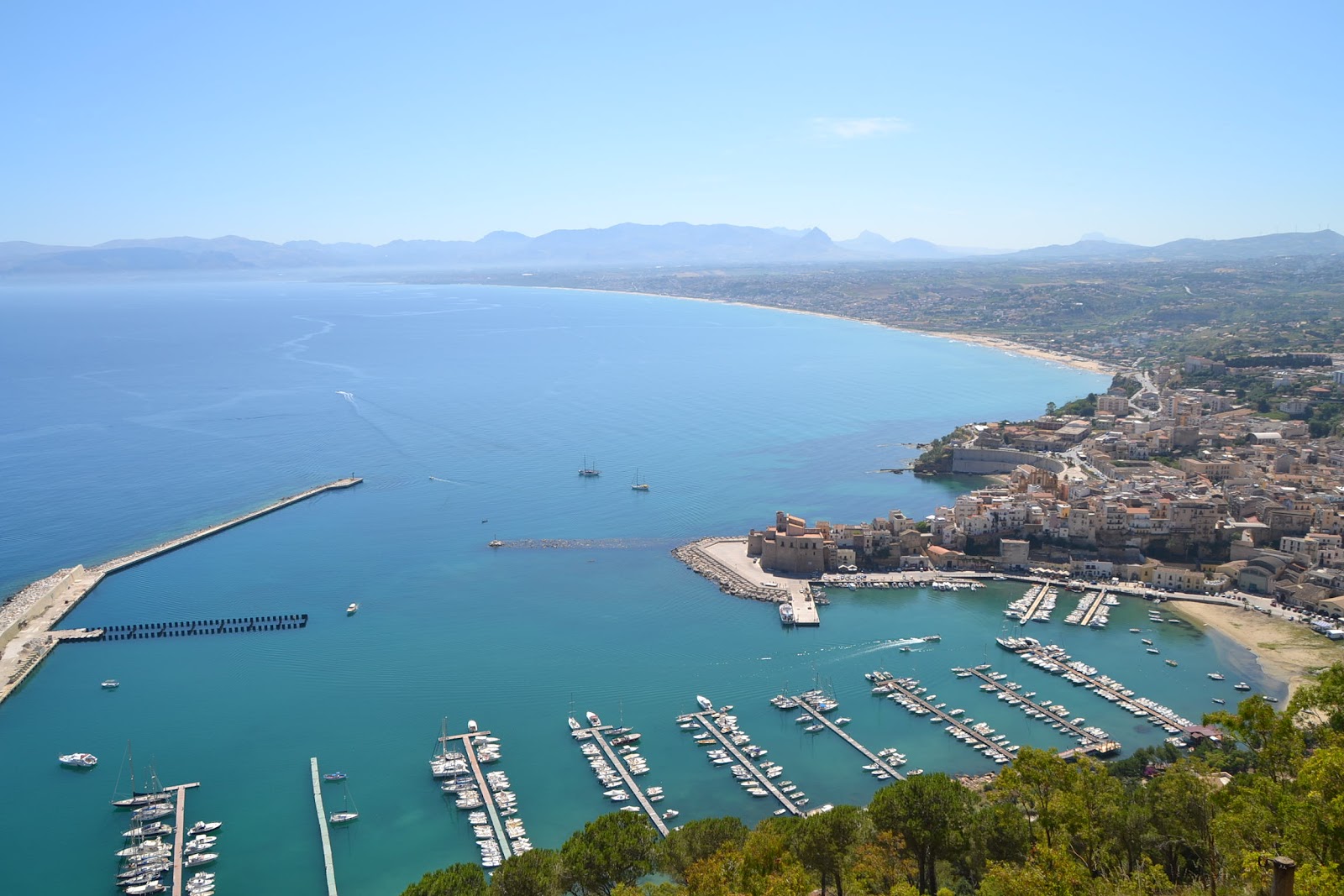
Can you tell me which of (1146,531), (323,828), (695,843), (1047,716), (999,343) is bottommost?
(323,828)

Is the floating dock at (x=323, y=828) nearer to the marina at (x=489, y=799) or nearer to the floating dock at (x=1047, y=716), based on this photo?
the marina at (x=489, y=799)

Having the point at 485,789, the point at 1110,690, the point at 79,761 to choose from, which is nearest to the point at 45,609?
the point at 79,761

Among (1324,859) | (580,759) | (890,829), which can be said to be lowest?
(580,759)

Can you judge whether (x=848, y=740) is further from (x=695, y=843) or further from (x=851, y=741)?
(x=695, y=843)

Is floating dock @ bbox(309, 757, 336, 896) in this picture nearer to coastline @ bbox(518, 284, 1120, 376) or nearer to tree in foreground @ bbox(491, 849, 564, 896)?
tree in foreground @ bbox(491, 849, 564, 896)

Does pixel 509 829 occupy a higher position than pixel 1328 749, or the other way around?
pixel 1328 749

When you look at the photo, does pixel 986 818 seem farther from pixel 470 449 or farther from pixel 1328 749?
pixel 470 449

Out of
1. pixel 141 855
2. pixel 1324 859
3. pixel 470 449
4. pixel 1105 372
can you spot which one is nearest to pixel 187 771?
pixel 141 855
